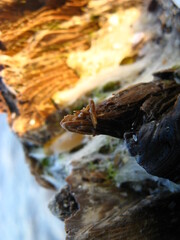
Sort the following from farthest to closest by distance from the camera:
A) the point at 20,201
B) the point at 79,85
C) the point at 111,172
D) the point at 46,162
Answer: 1. the point at 20,201
2. the point at 46,162
3. the point at 79,85
4. the point at 111,172

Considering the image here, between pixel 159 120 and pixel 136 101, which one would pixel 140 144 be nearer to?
pixel 159 120

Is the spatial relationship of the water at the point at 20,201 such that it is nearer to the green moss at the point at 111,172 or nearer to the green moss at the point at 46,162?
the green moss at the point at 46,162

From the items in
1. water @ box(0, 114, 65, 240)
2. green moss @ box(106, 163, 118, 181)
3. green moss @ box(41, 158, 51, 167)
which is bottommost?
water @ box(0, 114, 65, 240)

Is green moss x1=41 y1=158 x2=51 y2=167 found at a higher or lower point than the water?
higher

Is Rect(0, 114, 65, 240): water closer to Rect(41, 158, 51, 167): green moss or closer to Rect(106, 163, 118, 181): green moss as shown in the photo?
Rect(41, 158, 51, 167): green moss

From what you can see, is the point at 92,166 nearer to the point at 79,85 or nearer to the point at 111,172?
the point at 111,172

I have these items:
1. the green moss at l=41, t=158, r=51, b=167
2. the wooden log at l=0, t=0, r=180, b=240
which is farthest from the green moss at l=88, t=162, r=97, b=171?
the green moss at l=41, t=158, r=51, b=167

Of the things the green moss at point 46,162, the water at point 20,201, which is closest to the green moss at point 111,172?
the green moss at point 46,162

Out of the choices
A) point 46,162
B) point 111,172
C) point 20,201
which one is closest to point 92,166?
point 111,172

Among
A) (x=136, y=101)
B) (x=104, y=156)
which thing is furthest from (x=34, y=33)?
(x=136, y=101)
